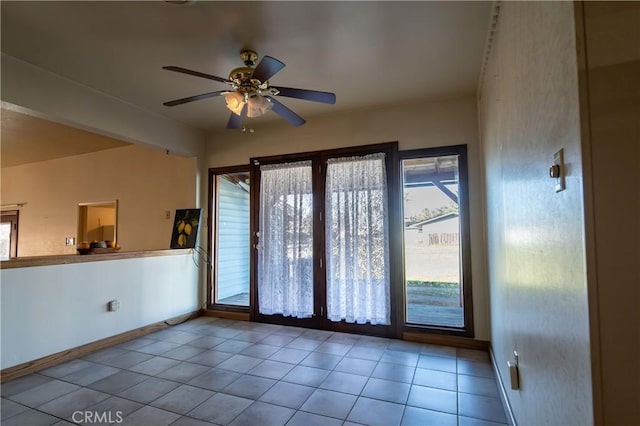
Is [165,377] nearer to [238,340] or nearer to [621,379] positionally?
[238,340]

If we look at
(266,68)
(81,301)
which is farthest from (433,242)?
(81,301)

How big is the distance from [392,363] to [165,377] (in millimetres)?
1960

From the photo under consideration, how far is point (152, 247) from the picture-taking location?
4.74 metres

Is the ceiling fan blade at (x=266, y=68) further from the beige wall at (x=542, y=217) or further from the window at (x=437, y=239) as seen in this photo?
the window at (x=437, y=239)

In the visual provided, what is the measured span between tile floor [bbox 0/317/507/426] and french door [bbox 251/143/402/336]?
429mm

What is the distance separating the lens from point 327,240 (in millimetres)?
3824

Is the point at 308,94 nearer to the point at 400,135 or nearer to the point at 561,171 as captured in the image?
the point at 400,135

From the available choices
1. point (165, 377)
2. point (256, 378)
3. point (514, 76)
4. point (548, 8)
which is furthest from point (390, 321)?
point (548, 8)

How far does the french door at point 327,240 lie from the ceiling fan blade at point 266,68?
1.80 metres

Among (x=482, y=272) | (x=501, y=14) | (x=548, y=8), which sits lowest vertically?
(x=482, y=272)

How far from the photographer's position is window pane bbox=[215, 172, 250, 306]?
446 centimetres

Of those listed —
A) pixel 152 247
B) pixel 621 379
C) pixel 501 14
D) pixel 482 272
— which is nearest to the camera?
pixel 621 379

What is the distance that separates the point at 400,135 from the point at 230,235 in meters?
2.73

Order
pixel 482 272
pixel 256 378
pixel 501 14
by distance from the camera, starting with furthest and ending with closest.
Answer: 1. pixel 482 272
2. pixel 256 378
3. pixel 501 14
